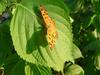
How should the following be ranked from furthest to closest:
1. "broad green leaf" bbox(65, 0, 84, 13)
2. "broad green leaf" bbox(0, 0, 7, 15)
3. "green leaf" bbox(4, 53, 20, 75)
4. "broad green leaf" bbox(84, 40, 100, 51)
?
"broad green leaf" bbox(65, 0, 84, 13), "broad green leaf" bbox(84, 40, 100, 51), "green leaf" bbox(4, 53, 20, 75), "broad green leaf" bbox(0, 0, 7, 15)

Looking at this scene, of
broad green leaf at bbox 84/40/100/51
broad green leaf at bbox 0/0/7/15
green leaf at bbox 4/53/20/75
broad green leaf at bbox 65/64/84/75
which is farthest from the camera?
broad green leaf at bbox 84/40/100/51

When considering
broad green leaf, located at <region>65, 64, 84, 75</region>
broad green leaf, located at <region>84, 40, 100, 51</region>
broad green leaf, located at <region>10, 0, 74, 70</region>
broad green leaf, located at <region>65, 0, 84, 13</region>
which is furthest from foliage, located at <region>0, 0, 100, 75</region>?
broad green leaf, located at <region>65, 0, 84, 13</region>

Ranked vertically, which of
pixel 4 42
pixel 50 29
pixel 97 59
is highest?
pixel 50 29

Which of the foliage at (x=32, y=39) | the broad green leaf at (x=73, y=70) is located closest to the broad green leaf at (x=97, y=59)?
the broad green leaf at (x=73, y=70)

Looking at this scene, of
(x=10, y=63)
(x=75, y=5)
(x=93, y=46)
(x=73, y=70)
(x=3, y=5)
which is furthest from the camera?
(x=75, y=5)

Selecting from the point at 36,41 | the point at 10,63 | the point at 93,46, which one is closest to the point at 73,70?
the point at 93,46

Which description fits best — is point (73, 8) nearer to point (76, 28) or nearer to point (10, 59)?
point (76, 28)

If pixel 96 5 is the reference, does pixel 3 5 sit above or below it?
above

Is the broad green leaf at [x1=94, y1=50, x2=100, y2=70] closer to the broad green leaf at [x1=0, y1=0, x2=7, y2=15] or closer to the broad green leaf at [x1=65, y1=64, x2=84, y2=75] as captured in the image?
the broad green leaf at [x1=65, y1=64, x2=84, y2=75]

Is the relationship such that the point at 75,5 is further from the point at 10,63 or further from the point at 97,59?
the point at 10,63
